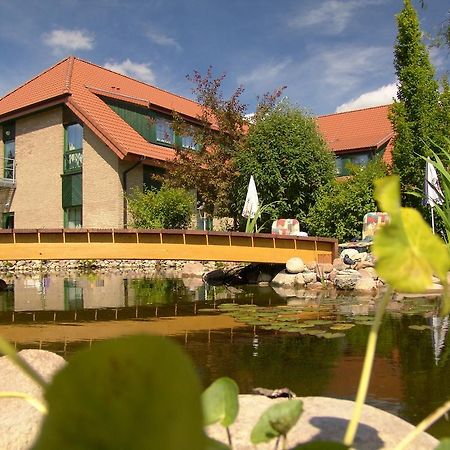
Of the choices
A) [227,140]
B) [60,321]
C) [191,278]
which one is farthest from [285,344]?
[227,140]

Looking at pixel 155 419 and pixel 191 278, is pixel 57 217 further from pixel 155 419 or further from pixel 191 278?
pixel 155 419

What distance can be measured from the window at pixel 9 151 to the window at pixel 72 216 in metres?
Result: 3.61

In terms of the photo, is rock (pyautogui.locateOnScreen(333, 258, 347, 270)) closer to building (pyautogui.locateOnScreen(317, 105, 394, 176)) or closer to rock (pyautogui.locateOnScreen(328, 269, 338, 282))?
rock (pyautogui.locateOnScreen(328, 269, 338, 282))

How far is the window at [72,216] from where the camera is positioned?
2294 centimetres

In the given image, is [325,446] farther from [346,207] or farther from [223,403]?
[346,207]

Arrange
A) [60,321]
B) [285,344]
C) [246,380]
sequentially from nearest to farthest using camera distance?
[246,380] → [285,344] → [60,321]

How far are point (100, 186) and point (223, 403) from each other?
2147 centimetres

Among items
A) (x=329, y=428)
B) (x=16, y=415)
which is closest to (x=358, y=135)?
(x=16, y=415)

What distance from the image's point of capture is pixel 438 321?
7.12 m

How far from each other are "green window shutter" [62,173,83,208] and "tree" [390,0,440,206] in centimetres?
1297

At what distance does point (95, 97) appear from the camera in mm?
23047

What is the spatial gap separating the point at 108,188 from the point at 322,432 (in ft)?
68.0

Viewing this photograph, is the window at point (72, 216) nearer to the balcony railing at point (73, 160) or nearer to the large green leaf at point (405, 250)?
the balcony railing at point (73, 160)

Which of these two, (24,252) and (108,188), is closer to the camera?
(24,252)
